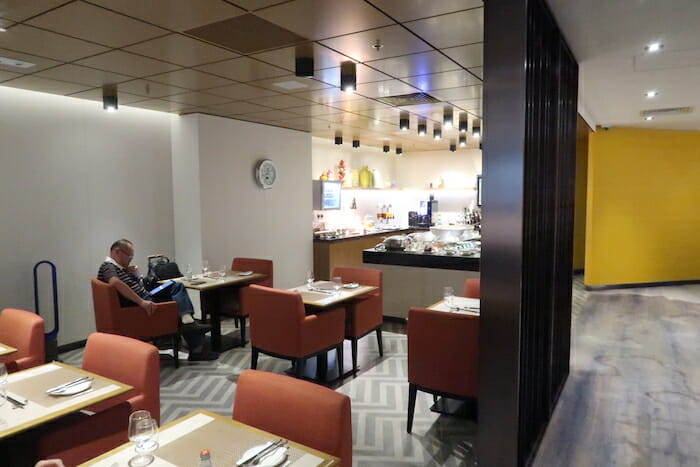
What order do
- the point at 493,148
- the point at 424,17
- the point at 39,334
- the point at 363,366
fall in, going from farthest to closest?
the point at 363,366 < the point at 39,334 < the point at 424,17 < the point at 493,148

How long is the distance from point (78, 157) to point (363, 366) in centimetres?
376

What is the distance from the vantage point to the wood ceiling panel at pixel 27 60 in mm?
3414

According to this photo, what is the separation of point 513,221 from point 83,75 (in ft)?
12.1

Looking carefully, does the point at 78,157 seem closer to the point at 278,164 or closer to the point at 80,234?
the point at 80,234

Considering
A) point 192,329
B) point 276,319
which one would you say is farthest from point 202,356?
point 276,319

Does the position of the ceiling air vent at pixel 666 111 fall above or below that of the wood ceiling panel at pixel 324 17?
above

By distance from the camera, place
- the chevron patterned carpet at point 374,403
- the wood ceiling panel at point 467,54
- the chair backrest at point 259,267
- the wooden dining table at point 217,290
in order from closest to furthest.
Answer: the chevron patterned carpet at point 374,403 → the wood ceiling panel at point 467,54 → the wooden dining table at point 217,290 → the chair backrest at point 259,267

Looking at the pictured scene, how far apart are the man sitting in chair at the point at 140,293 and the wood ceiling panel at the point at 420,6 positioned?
127 inches

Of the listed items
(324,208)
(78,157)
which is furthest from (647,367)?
(78,157)

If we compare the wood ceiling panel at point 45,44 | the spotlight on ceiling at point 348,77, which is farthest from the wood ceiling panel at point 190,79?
the spotlight on ceiling at point 348,77

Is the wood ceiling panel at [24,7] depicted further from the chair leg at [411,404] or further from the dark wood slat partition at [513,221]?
the chair leg at [411,404]

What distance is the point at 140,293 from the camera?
4539mm

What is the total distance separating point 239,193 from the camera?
6.46 metres

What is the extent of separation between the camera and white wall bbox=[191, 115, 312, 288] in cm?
605
